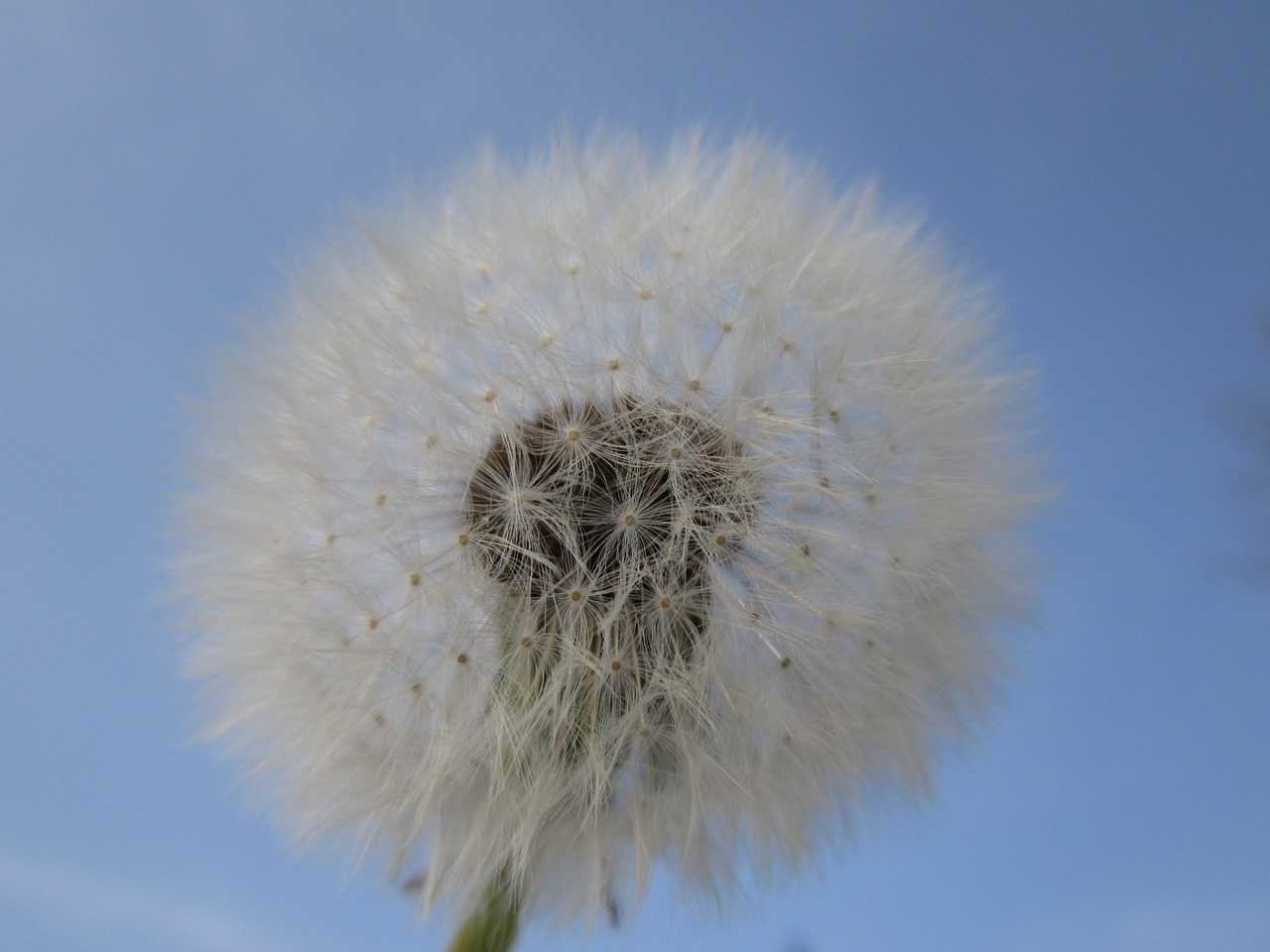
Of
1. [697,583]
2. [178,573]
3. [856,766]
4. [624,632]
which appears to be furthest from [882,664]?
[178,573]

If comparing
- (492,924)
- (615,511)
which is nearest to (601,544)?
(615,511)

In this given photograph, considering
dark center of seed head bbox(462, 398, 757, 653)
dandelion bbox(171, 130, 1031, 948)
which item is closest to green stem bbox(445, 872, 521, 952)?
dandelion bbox(171, 130, 1031, 948)

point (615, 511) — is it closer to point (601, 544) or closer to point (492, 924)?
point (601, 544)

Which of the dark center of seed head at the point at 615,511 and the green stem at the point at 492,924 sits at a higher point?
the dark center of seed head at the point at 615,511

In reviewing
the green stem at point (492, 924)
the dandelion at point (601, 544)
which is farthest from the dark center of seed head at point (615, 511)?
the green stem at point (492, 924)

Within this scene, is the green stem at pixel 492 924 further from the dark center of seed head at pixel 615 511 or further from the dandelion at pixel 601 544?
the dark center of seed head at pixel 615 511

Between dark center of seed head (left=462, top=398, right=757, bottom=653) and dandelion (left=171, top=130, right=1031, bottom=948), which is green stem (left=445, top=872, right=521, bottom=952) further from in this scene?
dark center of seed head (left=462, top=398, right=757, bottom=653)
